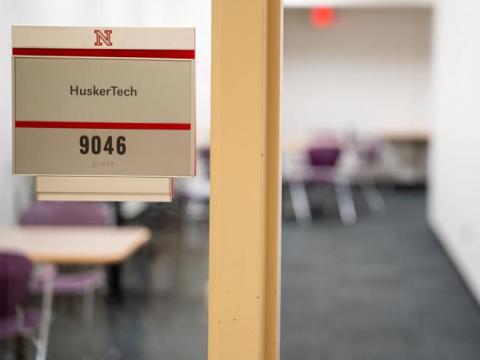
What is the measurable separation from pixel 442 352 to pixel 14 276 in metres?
2.29

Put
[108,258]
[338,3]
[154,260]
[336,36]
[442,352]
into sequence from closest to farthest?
[108,258] → [442,352] → [154,260] → [338,3] → [336,36]

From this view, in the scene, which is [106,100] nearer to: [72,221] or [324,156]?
[72,221]

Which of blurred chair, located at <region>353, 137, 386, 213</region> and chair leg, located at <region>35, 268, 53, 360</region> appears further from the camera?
blurred chair, located at <region>353, 137, 386, 213</region>

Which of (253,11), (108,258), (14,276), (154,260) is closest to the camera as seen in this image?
(253,11)

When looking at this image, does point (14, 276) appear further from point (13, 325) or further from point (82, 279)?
point (82, 279)

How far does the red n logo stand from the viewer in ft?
4.95

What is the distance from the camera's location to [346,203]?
8.84 meters

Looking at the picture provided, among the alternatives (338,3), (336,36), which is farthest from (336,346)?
(336,36)

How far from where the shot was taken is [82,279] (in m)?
3.86

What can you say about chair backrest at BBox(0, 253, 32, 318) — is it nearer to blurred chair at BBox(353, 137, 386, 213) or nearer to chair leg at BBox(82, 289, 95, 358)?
chair leg at BBox(82, 289, 95, 358)

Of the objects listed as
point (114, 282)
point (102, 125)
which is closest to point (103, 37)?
point (102, 125)

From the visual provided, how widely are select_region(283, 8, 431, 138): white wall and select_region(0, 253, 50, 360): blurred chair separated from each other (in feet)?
23.6

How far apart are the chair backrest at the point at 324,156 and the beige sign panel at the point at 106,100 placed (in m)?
6.43

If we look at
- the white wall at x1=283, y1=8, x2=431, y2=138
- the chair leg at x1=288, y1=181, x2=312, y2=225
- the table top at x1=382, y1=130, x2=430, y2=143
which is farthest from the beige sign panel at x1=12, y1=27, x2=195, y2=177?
the white wall at x1=283, y1=8, x2=431, y2=138
